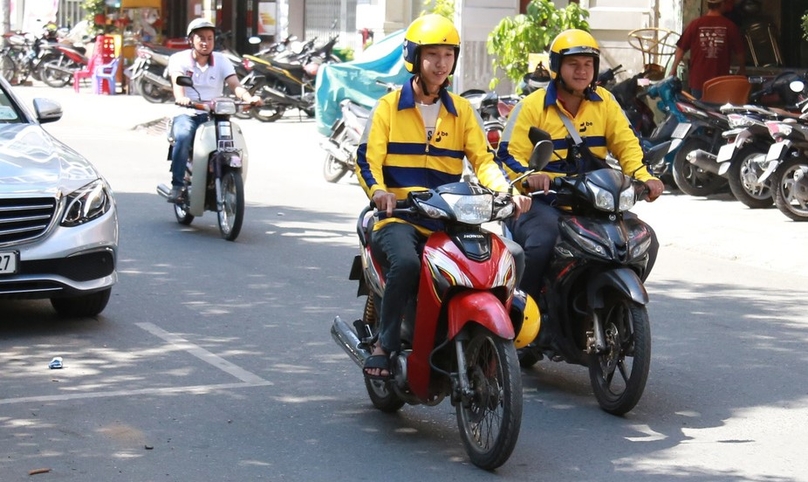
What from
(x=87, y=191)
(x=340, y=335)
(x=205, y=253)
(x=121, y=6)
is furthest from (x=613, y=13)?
(x=121, y=6)

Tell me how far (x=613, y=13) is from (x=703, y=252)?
7.09 m

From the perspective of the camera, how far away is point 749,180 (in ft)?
45.5

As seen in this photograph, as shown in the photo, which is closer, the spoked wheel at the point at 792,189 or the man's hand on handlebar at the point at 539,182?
the man's hand on handlebar at the point at 539,182

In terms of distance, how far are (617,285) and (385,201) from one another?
1.28m

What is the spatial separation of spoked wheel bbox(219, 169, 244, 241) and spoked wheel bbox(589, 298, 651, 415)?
523 centimetres

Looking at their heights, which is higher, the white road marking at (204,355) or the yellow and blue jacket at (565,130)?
the yellow and blue jacket at (565,130)

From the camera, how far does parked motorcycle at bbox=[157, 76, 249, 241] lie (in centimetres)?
1145

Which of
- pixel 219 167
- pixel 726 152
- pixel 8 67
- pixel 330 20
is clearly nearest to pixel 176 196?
pixel 219 167

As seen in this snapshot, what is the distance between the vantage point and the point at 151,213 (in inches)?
513

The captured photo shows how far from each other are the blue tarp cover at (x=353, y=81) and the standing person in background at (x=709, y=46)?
13.0ft

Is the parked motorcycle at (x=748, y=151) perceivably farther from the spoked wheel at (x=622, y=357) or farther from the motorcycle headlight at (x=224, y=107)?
the spoked wheel at (x=622, y=357)

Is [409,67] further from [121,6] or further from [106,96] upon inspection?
[121,6]

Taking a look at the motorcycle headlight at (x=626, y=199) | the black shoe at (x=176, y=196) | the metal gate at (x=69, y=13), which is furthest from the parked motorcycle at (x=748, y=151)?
the metal gate at (x=69, y=13)

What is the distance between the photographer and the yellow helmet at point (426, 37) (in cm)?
602
